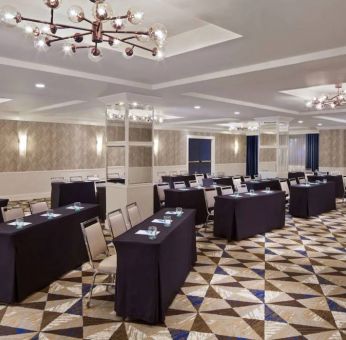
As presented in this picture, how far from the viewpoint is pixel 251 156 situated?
21250 millimetres

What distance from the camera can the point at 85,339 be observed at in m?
3.29

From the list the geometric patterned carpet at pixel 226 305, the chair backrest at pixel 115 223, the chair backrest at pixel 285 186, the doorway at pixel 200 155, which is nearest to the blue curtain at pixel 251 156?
the doorway at pixel 200 155

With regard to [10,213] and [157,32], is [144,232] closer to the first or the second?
[157,32]

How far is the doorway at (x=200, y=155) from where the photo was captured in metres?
18.6

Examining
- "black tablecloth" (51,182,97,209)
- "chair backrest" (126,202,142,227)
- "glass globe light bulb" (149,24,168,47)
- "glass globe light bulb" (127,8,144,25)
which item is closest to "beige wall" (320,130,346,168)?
"black tablecloth" (51,182,97,209)

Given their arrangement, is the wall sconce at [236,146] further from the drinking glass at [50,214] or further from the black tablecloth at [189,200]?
the drinking glass at [50,214]

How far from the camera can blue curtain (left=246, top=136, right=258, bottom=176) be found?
21109 mm

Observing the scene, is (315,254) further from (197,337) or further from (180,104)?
(180,104)

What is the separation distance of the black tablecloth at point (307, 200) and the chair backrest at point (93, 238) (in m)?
6.49

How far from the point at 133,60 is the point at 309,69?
251cm

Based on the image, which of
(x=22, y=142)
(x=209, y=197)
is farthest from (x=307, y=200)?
(x=22, y=142)

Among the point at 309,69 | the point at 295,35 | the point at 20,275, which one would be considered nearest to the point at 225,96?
the point at 309,69

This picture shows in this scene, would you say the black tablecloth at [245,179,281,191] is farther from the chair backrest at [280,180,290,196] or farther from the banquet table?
the banquet table

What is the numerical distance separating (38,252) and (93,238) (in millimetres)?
833
